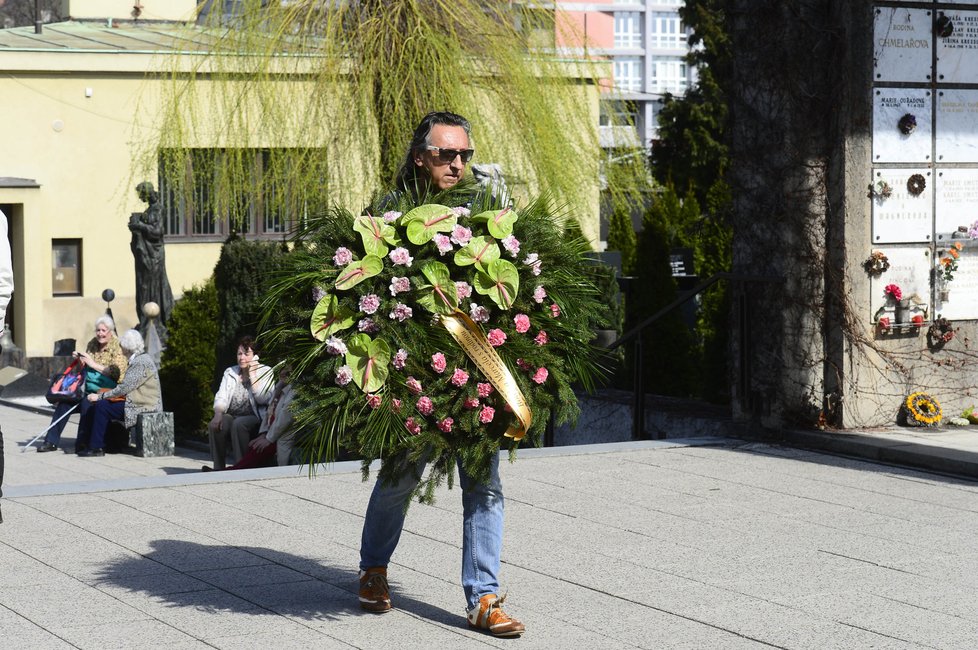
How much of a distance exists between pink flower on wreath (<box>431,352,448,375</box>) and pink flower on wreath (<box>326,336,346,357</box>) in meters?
0.31

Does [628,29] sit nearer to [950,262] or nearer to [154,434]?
[154,434]

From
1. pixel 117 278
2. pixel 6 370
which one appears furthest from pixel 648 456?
pixel 117 278

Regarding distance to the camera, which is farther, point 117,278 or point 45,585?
point 117,278

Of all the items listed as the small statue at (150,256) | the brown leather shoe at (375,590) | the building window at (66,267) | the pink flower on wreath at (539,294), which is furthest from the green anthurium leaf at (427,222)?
the building window at (66,267)

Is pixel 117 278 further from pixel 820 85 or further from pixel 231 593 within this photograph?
pixel 231 593

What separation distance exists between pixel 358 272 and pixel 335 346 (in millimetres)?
266

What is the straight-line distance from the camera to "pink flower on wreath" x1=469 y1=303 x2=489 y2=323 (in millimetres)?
4953

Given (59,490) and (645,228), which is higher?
(645,228)

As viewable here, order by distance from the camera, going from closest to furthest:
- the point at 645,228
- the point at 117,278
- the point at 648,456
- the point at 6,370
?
the point at 648,456
the point at 6,370
the point at 645,228
the point at 117,278

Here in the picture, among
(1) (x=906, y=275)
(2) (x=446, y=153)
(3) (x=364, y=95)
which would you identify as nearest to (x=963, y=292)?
(1) (x=906, y=275)

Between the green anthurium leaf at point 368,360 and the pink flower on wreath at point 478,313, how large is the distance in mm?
317

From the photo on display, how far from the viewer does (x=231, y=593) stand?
18.1ft

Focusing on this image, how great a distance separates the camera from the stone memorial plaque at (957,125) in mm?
9570

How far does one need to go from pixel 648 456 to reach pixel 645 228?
20.8ft
